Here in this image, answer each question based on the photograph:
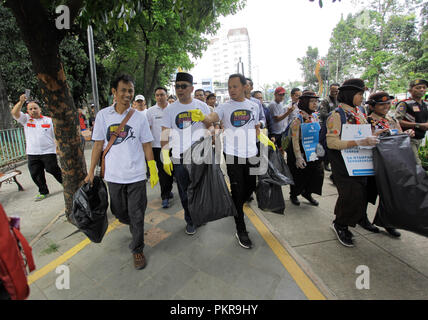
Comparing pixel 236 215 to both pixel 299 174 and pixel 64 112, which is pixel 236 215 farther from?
pixel 64 112

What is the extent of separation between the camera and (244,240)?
2.67m

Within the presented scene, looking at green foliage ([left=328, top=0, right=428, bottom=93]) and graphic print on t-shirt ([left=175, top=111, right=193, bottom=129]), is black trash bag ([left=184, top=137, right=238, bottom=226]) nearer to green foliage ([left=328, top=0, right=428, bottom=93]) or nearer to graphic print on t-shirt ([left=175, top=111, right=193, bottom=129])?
graphic print on t-shirt ([left=175, top=111, right=193, bottom=129])

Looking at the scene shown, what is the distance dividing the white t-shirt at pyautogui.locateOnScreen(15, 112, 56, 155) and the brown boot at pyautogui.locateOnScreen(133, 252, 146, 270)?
10.4ft

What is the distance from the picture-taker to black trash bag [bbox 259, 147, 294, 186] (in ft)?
8.84

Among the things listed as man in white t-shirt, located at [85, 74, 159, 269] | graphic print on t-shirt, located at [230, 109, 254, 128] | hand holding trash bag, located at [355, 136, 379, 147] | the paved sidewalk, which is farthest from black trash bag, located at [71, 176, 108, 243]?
hand holding trash bag, located at [355, 136, 379, 147]

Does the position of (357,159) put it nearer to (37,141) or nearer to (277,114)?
(277,114)

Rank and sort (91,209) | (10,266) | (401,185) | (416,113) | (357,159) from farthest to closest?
1. (416,113)
2. (357,159)
3. (91,209)
4. (401,185)
5. (10,266)

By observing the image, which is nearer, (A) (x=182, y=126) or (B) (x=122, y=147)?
(B) (x=122, y=147)

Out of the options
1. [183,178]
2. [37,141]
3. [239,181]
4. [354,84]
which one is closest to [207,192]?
[239,181]

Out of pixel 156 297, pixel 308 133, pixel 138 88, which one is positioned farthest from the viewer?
pixel 138 88

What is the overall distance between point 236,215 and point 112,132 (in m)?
1.63

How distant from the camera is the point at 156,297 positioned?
1.96m

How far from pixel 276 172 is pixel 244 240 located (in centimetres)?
88
